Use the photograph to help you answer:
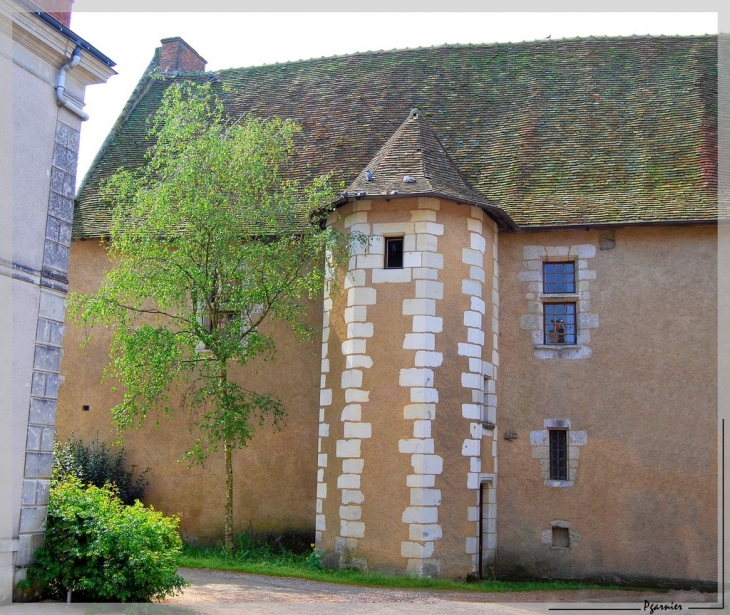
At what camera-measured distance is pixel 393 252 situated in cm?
1334

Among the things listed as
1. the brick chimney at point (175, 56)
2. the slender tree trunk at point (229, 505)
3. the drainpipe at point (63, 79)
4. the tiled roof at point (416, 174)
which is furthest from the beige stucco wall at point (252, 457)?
the brick chimney at point (175, 56)

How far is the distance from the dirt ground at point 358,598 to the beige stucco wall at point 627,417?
94 cm

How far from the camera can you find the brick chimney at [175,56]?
2022 centimetres

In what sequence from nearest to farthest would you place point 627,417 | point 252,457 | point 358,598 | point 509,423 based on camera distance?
point 358,598, point 627,417, point 509,423, point 252,457

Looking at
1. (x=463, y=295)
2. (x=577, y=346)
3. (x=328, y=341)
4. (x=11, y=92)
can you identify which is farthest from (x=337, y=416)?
(x=11, y=92)

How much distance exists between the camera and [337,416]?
13.0m

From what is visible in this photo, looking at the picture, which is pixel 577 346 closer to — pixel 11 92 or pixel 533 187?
pixel 533 187

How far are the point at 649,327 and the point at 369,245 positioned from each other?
15.2 ft

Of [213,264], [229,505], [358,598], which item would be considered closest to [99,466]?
[229,505]

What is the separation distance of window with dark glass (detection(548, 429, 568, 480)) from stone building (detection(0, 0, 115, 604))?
778cm

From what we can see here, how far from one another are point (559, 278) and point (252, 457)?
595 centimetres

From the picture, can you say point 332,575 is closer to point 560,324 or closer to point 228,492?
point 228,492

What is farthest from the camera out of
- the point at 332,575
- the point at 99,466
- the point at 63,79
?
the point at 99,466

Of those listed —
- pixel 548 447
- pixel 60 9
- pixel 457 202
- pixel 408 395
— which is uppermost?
pixel 60 9
